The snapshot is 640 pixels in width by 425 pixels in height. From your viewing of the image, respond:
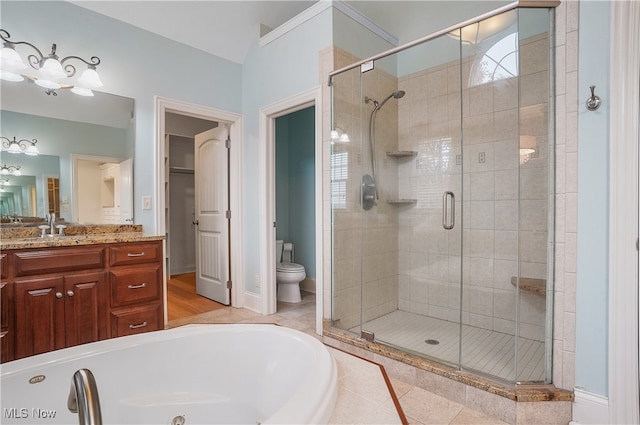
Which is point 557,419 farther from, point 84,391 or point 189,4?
point 189,4

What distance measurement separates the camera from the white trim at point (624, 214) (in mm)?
1374

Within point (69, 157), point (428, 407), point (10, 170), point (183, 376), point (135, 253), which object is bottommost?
point (428, 407)

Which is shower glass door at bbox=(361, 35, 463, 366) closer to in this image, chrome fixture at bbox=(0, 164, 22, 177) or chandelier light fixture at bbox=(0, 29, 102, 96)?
→ chandelier light fixture at bbox=(0, 29, 102, 96)

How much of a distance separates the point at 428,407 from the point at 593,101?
1726 mm

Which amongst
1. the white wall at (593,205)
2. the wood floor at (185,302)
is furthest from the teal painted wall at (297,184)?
the white wall at (593,205)

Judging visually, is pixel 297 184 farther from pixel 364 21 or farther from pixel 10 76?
pixel 10 76

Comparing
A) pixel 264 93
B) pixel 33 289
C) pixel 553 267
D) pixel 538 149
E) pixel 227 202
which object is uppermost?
pixel 264 93

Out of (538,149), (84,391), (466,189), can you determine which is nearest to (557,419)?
(538,149)

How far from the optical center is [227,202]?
3334 millimetres

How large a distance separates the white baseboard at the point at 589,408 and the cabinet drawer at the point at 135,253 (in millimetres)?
2663

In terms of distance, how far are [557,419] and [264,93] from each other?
319 cm

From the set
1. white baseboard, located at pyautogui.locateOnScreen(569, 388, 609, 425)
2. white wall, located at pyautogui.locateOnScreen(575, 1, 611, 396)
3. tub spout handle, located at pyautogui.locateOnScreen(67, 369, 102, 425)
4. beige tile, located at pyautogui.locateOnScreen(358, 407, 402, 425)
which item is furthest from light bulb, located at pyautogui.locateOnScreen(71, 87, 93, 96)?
white baseboard, located at pyautogui.locateOnScreen(569, 388, 609, 425)

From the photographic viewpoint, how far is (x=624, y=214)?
1.38 m

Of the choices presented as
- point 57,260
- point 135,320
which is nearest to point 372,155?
point 135,320
